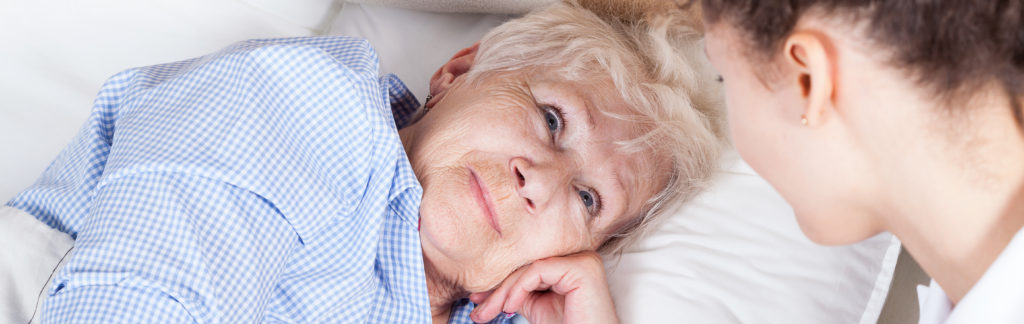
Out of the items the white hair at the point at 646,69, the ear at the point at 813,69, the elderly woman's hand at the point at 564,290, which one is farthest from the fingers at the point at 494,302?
the ear at the point at 813,69

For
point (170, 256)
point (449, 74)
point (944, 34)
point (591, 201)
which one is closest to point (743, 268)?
point (591, 201)

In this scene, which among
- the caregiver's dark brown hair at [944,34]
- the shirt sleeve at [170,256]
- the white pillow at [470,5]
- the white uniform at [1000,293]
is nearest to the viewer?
the caregiver's dark brown hair at [944,34]

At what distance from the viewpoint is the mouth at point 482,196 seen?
1376 mm

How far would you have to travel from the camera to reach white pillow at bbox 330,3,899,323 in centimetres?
149

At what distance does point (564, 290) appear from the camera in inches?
59.0

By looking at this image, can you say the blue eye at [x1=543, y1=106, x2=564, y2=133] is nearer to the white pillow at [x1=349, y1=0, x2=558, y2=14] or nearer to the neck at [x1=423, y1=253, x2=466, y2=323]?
the neck at [x1=423, y1=253, x2=466, y2=323]

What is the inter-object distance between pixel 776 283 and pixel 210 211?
3.37 ft

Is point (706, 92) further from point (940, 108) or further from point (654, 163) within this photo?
point (940, 108)

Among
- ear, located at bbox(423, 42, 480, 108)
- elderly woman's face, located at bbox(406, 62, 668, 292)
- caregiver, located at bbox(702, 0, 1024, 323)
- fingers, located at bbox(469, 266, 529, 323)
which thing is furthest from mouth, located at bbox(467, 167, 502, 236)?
caregiver, located at bbox(702, 0, 1024, 323)

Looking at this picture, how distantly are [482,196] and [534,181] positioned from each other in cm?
9

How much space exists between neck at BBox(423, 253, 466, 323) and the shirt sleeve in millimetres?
374

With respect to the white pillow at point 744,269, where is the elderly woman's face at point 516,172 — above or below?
above

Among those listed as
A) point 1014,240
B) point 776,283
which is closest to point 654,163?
point 776,283

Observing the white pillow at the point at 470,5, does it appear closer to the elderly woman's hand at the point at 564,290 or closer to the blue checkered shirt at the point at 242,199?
the blue checkered shirt at the point at 242,199
